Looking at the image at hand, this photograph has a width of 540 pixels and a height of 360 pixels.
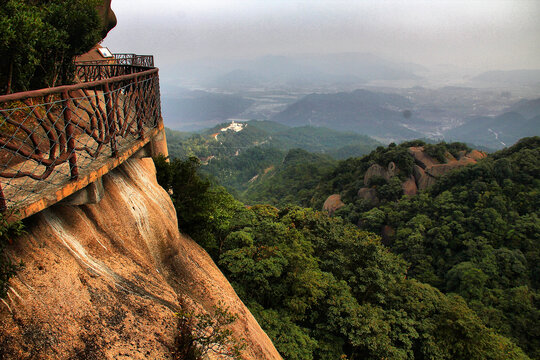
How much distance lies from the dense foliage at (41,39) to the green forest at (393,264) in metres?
3.67

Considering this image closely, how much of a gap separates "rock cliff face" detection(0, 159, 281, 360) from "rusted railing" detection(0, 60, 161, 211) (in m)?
0.55

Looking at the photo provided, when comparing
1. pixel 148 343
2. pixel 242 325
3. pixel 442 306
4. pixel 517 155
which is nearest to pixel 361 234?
pixel 442 306

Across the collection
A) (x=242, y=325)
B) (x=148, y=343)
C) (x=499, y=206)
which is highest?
(x=148, y=343)

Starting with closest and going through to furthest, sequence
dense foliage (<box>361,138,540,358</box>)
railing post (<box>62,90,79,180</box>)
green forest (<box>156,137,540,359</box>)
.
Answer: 1. railing post (<box>62,90,79,180</box>)
2. green forest (<box>156,137,540,359</box>)
3. dense foliage (<box>361,138,540,358</box>)

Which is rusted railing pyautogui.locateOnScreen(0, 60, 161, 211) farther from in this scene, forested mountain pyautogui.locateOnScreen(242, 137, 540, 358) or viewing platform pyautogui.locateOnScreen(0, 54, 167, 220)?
forested mountain pyautogui.locateOnScreen(242, 137, 540, 358)

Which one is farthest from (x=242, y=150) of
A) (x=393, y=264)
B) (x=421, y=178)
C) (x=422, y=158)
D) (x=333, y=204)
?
(x=393, y=264)

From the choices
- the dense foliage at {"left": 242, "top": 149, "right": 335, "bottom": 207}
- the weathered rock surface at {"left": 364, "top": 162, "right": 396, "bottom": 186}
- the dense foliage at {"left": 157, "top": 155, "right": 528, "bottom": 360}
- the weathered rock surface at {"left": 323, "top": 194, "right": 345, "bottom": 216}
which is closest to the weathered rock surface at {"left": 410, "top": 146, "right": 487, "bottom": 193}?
the weathered rock surface at {"left": 364, "top": 162, "right": 396, "bottom": 186}

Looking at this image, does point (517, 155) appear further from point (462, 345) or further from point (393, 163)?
point (462, 345)

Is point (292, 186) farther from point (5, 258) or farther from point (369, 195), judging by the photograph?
point (5, 258)

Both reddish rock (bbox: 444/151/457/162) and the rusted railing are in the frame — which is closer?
the rusted railing

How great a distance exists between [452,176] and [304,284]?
30827 mm

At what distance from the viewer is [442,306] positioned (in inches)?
543

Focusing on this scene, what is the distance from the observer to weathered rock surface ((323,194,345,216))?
38412 mm

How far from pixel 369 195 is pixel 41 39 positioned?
119ft
